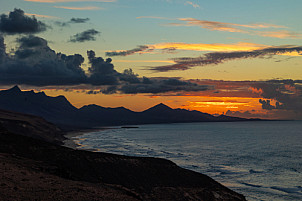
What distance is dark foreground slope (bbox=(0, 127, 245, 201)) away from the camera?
1415 inches

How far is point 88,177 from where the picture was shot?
51.0 m

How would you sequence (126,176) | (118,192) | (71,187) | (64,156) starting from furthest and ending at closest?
(64,156)
(126,176)
(118,192)
(71,187)

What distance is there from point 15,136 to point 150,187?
38.0 meters

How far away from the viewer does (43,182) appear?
1542 inches

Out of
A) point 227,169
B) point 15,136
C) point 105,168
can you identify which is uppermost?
point 15,136

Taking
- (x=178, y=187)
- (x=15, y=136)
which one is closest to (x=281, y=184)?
(x=178, y=187)

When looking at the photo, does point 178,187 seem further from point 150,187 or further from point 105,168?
point 105,168

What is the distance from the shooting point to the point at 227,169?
78500 millimetres

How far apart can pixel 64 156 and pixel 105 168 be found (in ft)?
30.3

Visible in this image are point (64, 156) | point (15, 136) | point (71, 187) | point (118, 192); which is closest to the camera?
point (71, 187)

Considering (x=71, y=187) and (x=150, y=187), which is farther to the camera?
(x=150, y=187)

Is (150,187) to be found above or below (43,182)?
below

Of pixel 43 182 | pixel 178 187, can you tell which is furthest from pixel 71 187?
pixel 178 187

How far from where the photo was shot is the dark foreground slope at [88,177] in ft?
118
